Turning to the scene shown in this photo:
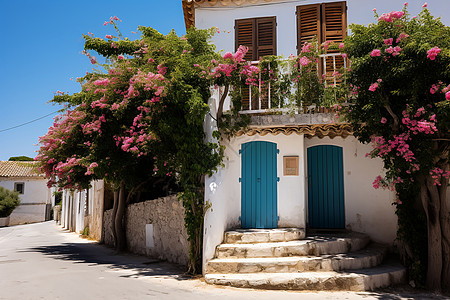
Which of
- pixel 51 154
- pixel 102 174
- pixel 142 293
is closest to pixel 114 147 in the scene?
pixel 102 174

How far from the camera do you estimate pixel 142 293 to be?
6.52 m

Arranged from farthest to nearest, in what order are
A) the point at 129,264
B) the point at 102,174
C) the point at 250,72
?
1. the point at 102,174
2. the point at 129,264
3. the point at 250,72

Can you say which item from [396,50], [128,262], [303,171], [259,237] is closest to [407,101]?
[396,50]

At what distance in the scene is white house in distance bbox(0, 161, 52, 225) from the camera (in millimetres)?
39469

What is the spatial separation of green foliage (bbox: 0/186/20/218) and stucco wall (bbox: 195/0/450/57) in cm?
3203

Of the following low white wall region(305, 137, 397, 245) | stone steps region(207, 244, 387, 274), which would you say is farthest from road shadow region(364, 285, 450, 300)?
low white wall region(305, 137, 397, 245)

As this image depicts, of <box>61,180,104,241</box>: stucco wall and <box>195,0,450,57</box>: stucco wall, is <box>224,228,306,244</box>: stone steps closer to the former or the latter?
<box>195,0,450,57</box>: stucco wall

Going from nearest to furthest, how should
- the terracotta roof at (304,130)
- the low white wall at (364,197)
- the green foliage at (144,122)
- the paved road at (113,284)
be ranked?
the paved road at (113,284)
the green foliage at (144,122)
the terracotta roof at (304,130)
the low white wall at (364,197)

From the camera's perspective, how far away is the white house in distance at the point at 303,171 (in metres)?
8.74

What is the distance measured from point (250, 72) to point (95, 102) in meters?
4.60

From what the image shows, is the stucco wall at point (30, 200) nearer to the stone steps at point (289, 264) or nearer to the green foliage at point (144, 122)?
the green foliage at point (144, 122)

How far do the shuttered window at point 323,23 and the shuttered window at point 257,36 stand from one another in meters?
0.83

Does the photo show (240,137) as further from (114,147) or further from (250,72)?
(114,147)

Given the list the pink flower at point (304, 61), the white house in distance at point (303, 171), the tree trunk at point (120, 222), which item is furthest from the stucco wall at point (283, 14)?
the tree trunk at point (120, 222)
